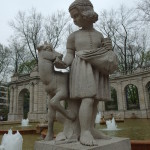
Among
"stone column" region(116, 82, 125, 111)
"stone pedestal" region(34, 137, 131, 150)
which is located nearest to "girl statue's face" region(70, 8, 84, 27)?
"stone pedestal" region(34, 137, 131, 150)

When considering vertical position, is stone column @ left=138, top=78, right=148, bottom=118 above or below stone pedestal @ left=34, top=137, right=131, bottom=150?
above

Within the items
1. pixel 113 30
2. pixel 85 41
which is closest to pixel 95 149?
pixel 85 41

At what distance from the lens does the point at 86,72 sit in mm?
2857

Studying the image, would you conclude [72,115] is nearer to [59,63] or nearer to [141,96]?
[59,63]

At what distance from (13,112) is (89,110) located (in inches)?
1003

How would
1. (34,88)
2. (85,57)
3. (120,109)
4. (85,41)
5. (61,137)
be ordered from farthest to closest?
(120,109) → (34,88) → (85,41) → (85,57) → (61,137)

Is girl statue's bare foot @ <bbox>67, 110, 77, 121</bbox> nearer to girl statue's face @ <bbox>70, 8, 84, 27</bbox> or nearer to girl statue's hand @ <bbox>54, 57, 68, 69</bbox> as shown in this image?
girl statue's hand @ <bbox>54, 57, 68, 69</bbox>

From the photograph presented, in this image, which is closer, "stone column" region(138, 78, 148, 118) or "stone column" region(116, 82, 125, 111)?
"stone column" region(138, 78, 148, 118)

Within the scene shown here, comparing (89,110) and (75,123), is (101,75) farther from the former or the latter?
(75,123)

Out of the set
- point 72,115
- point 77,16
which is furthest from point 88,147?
point 77,16

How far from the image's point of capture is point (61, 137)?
2.70 metres

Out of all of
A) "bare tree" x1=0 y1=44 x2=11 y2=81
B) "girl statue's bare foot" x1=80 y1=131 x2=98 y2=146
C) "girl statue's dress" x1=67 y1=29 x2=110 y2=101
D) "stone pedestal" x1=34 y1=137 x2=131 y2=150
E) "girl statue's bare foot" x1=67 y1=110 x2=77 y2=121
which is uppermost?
"bare tree" x1=0 y1=44 x2=11 y2=81

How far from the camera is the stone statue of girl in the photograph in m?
2.73

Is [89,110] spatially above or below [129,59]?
below
